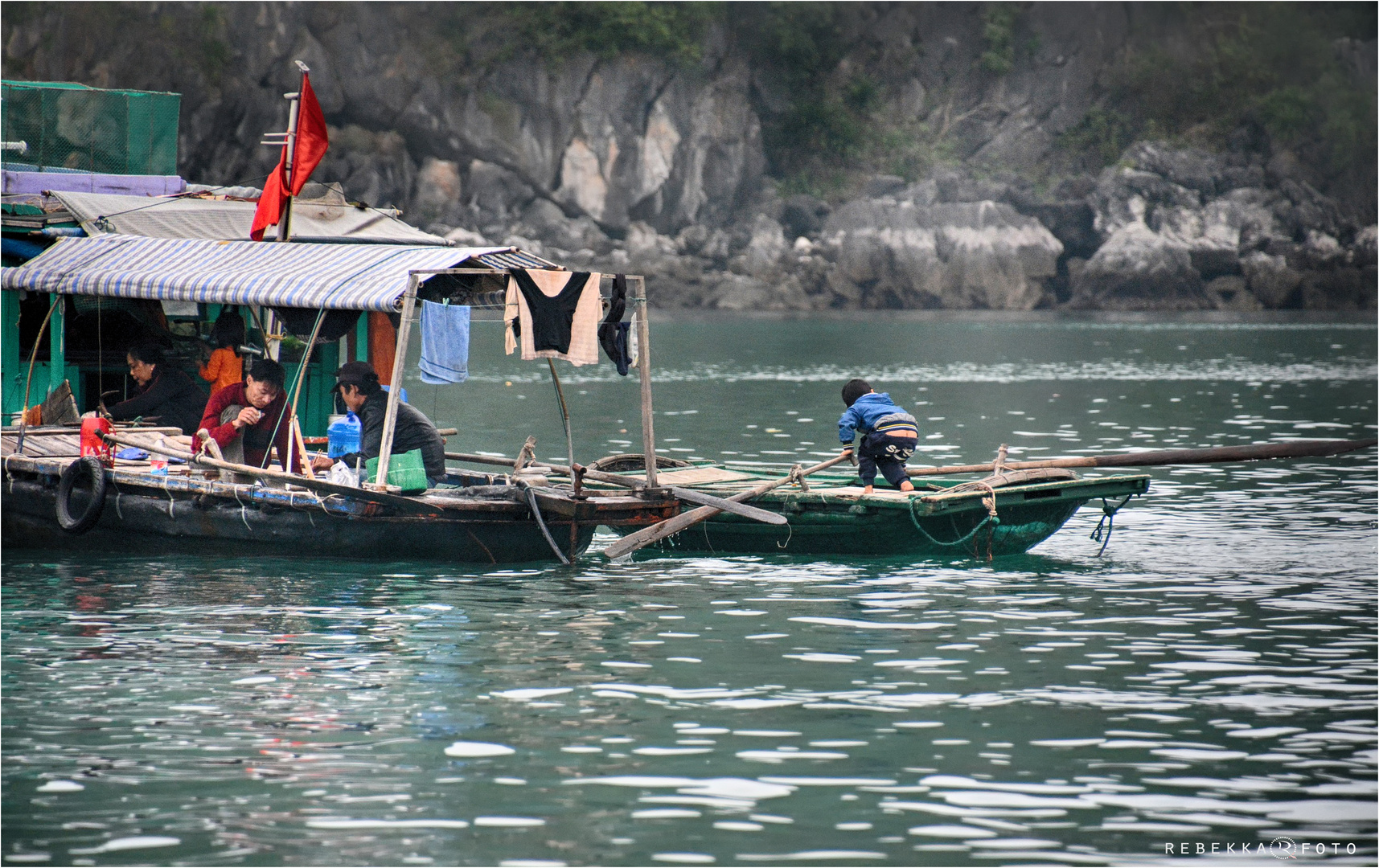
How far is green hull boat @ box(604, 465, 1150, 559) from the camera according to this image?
12.6 metres

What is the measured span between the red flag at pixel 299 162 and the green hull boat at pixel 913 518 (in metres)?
4.01

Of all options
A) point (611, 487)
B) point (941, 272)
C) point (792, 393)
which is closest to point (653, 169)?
point (941, 272)

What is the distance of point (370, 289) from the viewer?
1221 cm

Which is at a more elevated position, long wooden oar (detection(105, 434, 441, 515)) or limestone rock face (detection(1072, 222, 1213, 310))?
limestone rock face (detection(1072, 222, 1213, 310))

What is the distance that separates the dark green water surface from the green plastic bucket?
68cm

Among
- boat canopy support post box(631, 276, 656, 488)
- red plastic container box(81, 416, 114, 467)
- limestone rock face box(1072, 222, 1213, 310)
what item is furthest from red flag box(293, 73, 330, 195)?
limestone rock face box(1072, 222, 1213, 310)

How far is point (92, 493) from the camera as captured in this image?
1262 cm

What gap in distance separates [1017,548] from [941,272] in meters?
60.9

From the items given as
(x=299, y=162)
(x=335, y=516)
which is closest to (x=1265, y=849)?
(x=335, y=516)

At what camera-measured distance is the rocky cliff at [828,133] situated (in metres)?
65.4

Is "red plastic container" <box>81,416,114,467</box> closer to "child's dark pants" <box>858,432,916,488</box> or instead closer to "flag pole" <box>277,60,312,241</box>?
"flag pole" <box>277,60,312,241</box>

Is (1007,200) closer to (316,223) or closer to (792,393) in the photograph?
(792,393)

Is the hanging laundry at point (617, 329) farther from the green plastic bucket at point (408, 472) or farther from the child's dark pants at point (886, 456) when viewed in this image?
the child's dark pants at point (886, 456)

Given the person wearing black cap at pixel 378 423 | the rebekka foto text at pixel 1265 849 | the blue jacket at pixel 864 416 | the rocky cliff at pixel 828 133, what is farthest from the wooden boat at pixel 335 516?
the rocky cliff at pixel 828 133
